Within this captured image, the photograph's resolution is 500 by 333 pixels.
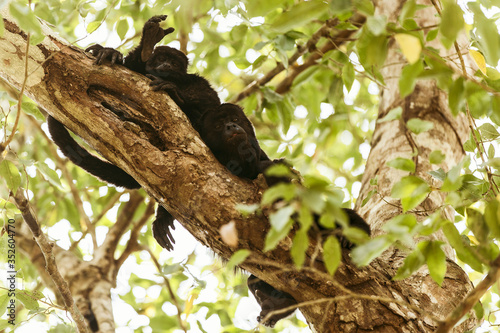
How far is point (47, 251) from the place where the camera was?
7.77 ft

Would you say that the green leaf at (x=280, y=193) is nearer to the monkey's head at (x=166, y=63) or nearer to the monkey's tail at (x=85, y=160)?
the monkey's tail at (x=85, y=160)

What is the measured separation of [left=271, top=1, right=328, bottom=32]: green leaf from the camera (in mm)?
1568

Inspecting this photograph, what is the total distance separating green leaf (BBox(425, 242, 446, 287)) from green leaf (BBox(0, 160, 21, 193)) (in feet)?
6.64

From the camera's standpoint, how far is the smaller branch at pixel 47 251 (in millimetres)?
2307

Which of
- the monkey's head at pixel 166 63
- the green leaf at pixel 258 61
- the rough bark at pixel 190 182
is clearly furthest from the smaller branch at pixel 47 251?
the green leaf at pixel 258 61

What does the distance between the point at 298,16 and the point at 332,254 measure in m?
0.80

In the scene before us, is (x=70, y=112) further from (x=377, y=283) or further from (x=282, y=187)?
(x=377, y=283)

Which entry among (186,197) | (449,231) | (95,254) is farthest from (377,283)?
(95,254)

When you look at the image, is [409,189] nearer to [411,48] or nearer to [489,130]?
[411,48]

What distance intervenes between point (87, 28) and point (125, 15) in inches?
43.6

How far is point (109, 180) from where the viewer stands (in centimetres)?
330

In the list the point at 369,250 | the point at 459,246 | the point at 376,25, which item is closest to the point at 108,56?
the point at 376,25

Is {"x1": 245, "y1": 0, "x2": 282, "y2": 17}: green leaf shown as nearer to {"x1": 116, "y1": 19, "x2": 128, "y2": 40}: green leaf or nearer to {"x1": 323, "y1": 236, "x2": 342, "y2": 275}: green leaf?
{"x1": 323, "y1": 236, "x2": 342, "y2": 275}: green leaf

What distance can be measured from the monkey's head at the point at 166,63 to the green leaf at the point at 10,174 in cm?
121
